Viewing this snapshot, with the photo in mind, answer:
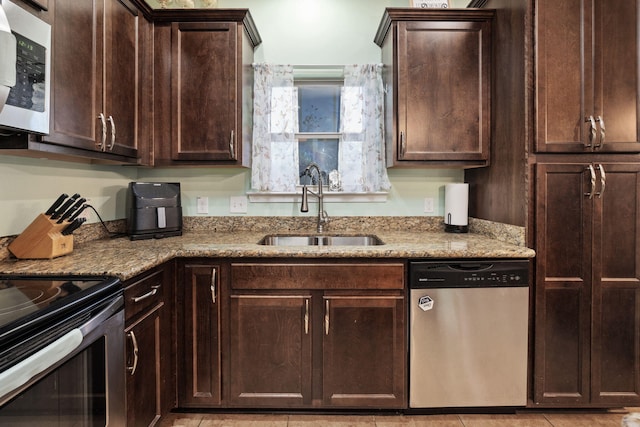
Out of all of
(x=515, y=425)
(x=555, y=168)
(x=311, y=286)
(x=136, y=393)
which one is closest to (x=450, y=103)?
(x=555, y=168)

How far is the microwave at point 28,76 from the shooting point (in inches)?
48.2

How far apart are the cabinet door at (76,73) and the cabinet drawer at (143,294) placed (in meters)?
0.66

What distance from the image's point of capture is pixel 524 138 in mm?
1898

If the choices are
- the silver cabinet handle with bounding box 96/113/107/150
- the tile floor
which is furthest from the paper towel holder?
the silver cabinet handle with bounding box 96/113/107/150

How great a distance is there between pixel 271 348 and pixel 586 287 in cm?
163

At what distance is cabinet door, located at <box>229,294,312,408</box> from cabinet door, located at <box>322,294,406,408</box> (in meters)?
0.11

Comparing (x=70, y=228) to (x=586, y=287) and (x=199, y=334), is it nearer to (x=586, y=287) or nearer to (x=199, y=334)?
(x=199, y=334)

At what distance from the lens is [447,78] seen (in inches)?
87.8

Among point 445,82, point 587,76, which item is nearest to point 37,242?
point 445,82

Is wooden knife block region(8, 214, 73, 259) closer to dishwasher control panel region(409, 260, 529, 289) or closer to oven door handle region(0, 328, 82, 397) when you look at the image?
oven door handle region(0, 328, 82, 397)

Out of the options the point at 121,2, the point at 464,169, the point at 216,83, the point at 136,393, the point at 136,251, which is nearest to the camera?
the point at 136,393

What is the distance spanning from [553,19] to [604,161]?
76 cm

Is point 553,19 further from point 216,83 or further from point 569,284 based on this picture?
point 216,83

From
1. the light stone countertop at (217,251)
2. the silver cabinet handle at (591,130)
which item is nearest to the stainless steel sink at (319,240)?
the light stone countertop at (217,251)
